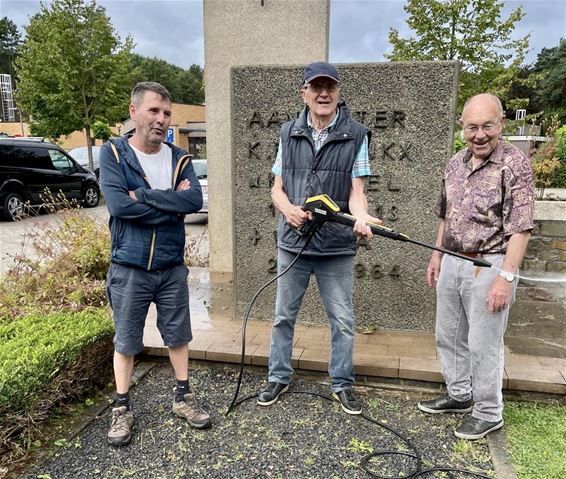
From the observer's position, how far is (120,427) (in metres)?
2.61

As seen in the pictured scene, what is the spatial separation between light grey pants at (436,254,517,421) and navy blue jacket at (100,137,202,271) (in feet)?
4.79

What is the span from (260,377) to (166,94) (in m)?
1.96

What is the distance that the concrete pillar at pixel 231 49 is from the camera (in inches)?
199

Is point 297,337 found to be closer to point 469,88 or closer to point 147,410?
point 147,410

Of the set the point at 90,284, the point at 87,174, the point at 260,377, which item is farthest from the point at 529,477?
the point at 87,174

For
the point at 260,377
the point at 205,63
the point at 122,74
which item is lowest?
the point at 260,377

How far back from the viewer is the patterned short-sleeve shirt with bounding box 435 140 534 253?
2.32 meters

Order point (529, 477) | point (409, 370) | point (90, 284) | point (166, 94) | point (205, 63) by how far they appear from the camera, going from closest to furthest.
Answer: point (529, 477), point (166, 94), point (409, 370), point (90, 284), point (205, 63)

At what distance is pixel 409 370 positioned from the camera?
126 inches

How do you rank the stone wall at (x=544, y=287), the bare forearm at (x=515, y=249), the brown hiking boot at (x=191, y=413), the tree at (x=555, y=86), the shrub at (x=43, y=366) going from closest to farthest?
the bare forearm at (x=515, y=249) < the shrub at (x=43, y=366) < the brown hiking boot at (x=191, y=413) < the stone wall at (x=544, y=287) < the tree at (x=555, y=86)

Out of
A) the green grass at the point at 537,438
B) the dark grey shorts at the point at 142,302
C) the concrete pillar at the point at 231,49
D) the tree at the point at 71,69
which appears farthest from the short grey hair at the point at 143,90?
the tree at the point at 71,69

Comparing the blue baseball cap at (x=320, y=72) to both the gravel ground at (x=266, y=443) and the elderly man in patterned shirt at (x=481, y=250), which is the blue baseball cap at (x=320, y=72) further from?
the gravel ground at (x=266, y=443)

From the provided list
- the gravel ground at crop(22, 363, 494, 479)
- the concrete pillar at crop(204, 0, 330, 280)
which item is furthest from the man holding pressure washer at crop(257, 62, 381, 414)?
the concrete pillar at crop(204, 0, 330, 280)

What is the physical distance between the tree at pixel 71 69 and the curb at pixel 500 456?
1678 cm
